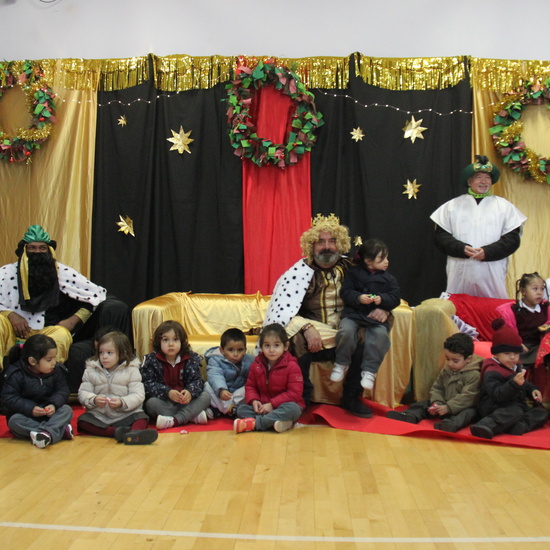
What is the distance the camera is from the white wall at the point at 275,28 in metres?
6.29

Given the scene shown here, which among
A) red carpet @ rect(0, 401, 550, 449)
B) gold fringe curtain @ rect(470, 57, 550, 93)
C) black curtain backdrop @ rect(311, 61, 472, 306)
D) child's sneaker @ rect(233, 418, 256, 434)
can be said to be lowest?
red carpet @ rect(0, 401, 550, 449)

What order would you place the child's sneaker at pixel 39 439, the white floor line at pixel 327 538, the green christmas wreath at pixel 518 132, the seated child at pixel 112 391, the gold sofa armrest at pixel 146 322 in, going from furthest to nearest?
1. the green christmas wreath at pixel 518 132
2. the gold sofa armrest at pixel 146 322
3. the seated child at pixel 112 391
4. the child's sneaker at pixel 39 439
5. the white floor line at pixel 327 538

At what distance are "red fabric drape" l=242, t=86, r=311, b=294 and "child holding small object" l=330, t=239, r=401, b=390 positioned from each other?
4.88ft

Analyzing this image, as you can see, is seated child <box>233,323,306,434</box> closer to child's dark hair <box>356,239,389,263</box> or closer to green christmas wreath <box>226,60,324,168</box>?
child's dark hair <box>356,239,389,263</box>

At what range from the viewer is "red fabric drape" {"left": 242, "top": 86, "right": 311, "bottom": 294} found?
627 centimetres

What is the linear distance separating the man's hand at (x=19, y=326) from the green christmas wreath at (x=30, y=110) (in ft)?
6.90

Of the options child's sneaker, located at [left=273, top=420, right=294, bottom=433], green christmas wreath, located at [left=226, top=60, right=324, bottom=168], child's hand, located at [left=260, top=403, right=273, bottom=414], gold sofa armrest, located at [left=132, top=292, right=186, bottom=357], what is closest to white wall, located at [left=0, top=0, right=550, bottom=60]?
green christmas wreath, located at [left=226, top=60, right=324, bottom=168]

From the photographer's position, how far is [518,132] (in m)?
6.03

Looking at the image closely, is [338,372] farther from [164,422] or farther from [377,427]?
[164,422]

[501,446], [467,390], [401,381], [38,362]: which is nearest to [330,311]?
[401,381]

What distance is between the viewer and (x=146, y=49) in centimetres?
648

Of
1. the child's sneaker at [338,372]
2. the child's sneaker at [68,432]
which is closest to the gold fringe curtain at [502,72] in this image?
the child's sneaker at [338,372]

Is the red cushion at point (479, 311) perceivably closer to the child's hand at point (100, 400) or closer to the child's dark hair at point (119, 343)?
the child's dark hair at point (119, 343)

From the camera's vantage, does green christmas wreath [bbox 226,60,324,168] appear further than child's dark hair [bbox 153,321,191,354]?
Yes
